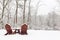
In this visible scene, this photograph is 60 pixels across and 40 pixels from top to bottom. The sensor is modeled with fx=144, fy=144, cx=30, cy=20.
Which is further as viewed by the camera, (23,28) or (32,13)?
(32,13)

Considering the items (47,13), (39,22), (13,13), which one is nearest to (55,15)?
(47,13)

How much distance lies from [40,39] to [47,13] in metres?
0.77

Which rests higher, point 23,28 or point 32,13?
point 32,13

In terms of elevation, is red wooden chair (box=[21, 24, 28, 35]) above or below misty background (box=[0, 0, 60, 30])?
below

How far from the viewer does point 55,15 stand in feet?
6.59

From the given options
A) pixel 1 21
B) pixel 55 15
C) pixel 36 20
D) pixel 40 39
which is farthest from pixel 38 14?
pixel 40 39

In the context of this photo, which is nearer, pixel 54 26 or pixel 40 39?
pixel 40 39

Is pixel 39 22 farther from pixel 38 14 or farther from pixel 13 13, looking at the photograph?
pixel 13 13

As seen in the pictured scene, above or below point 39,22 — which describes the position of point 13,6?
above

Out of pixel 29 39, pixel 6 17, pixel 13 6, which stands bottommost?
pixel 29 39

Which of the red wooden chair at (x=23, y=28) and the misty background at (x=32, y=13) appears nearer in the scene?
the red wooden chair at (x=23, y=28)

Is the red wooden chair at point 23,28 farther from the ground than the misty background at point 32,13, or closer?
closer

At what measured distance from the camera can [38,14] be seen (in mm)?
2006

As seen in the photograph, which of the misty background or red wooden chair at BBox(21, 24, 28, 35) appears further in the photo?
the misty background
